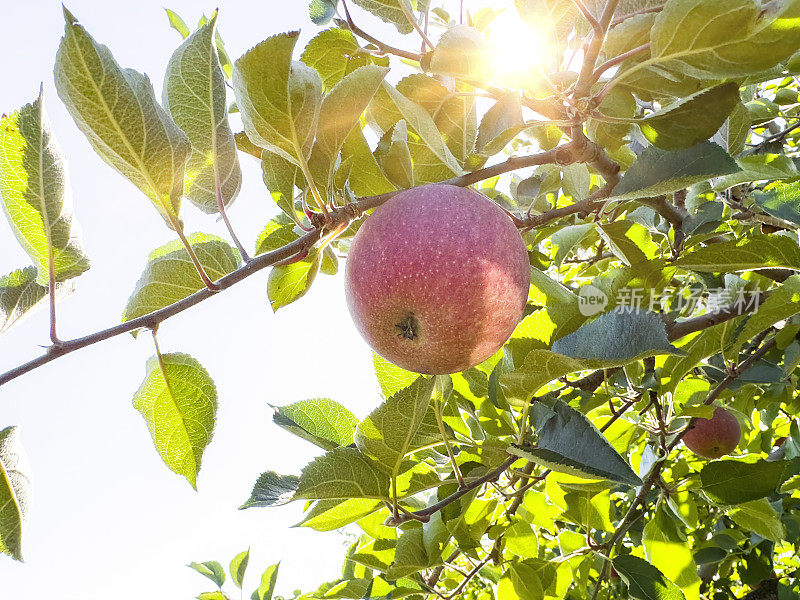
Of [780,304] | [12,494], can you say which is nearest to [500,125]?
[780,304]

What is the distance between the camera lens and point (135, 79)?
0.90m

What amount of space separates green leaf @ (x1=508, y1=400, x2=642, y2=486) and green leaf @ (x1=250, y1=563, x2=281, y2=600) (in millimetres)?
1861

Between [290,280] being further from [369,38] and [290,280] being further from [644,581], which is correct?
[644,581]

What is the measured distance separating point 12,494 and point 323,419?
2.09 feet

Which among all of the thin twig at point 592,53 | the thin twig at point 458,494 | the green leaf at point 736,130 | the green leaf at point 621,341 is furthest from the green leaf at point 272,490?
the green leaf at point 736,130

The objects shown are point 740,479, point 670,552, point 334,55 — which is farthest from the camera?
point 670,552

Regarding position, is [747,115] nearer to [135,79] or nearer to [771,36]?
[771,36]

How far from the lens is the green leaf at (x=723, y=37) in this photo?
91cm

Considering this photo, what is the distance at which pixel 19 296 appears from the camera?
119cm

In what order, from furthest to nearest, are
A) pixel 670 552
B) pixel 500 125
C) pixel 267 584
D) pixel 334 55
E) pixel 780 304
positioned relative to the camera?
1. pixel 267 584
2. pixel 670 552
3. pixel 334 55
4. pixel 780 304
5. pixel 500 125

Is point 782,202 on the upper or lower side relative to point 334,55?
lower

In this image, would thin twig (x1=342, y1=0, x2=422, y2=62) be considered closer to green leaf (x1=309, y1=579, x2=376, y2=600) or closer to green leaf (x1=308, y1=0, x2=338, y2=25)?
green leaf (x1=308, y1=0, x2=338, y2=25)

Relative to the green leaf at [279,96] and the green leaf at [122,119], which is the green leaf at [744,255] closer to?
the green leaf at [279,96]

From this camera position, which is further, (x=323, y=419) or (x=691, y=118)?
(x=323, y=419)
